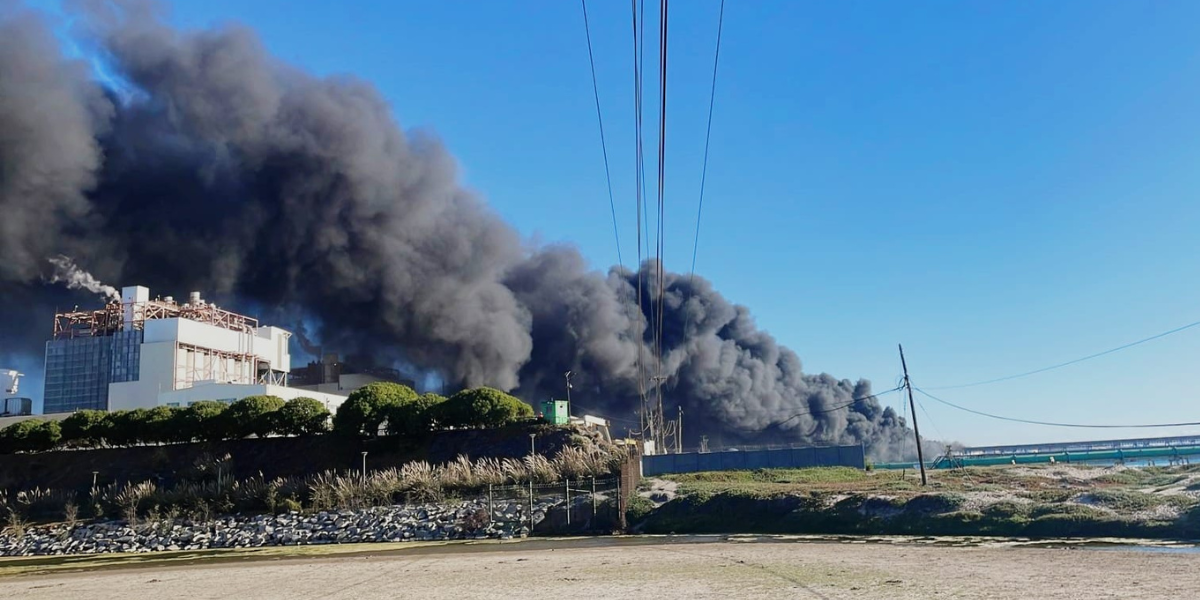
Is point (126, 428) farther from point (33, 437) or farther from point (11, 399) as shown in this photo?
point (11, 399)

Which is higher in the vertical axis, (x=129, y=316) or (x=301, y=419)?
(x=129, y=316)

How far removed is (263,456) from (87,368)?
3824 cm

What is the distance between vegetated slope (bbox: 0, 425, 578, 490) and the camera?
49.7 meters

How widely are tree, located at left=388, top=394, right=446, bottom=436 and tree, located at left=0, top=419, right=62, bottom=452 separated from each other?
22824 mm

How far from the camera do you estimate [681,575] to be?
16.7 meters

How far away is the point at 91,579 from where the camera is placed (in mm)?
22328

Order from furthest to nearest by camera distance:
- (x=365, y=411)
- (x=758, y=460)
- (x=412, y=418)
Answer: (x=365, y=411) < (x=412, y=418) < (x=758, y=460)

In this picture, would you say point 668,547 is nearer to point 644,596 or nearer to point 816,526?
point 816,526

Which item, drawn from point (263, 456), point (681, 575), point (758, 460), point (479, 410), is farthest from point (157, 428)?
point (681, 575)

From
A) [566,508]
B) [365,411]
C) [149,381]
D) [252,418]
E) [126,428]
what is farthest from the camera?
[149,381]

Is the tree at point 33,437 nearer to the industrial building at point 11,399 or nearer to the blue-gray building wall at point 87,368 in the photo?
the blue-gray building wall at point 87,368

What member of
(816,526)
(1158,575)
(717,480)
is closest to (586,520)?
(816,526)

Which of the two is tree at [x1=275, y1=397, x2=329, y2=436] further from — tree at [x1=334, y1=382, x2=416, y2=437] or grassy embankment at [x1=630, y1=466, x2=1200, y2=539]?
grassy embankment at [x1=630, y1=466, x2=1200, y2=539]

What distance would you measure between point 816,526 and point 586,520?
814 centimetres
